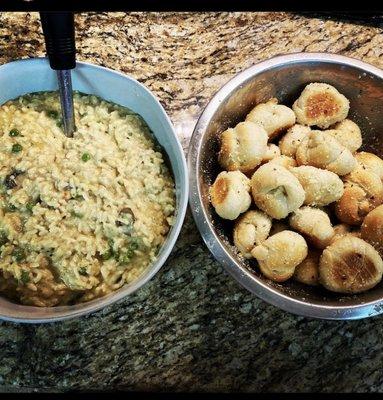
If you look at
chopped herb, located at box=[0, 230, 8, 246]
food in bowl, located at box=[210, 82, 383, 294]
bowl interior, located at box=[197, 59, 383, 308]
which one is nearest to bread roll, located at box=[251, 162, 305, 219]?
food in bowl, located at box=[210, 82, 383, 294]

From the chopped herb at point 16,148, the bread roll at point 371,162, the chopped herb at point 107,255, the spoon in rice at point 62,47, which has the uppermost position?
the spoon in rice at point 62,47

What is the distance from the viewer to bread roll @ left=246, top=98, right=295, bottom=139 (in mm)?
1454

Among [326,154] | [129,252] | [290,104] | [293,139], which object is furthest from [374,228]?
[129,252]

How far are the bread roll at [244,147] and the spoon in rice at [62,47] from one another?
42 centimetres

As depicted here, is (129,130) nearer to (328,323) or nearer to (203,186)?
(203,186)

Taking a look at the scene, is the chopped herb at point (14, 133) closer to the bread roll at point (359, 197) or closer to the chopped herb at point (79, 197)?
the chopped herb at point (79, 197)

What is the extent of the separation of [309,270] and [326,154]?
31 centimetres

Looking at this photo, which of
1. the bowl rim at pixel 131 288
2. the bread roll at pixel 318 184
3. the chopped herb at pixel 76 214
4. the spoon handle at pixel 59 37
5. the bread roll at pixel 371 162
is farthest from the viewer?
the bread roll at pixel 371 162

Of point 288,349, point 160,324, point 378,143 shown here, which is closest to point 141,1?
point 160,324

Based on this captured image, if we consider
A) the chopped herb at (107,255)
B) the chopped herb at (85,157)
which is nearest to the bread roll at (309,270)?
the chopped herb at (107,255)

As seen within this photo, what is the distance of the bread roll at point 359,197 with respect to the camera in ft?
4.51

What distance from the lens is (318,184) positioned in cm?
133

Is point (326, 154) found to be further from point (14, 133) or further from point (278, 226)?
point (14, 133)

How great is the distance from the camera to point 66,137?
1347mm
